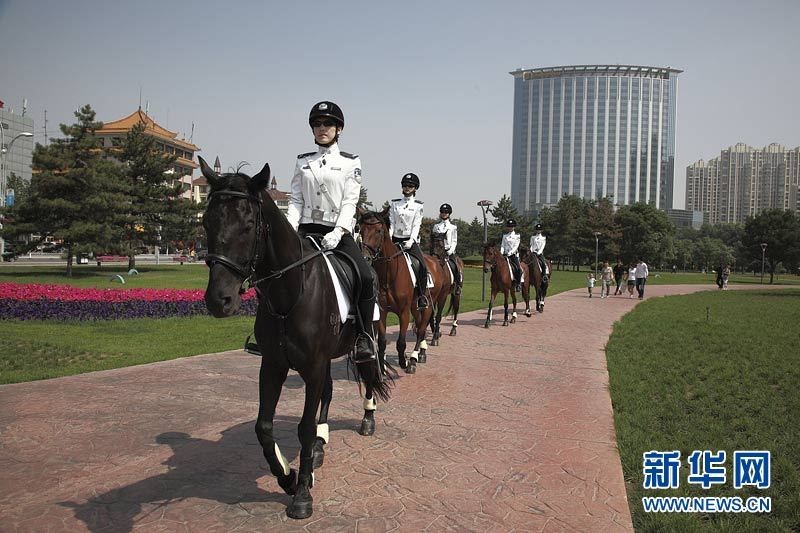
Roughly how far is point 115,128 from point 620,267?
3100 inches

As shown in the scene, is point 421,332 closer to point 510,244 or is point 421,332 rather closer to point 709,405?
point 709,405

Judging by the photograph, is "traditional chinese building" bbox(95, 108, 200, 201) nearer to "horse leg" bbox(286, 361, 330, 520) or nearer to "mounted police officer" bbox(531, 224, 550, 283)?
"mounted police officer" bbox(531, 224, 550, 283)

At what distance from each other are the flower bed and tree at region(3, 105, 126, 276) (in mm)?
17805

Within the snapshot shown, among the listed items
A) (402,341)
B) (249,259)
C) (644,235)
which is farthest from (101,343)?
(644,235)

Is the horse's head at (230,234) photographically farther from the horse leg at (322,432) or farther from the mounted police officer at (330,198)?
the horse leg at (322,432)

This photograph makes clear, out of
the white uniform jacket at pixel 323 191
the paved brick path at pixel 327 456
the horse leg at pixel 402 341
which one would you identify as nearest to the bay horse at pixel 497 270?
the paved brick path at pixel 327 456

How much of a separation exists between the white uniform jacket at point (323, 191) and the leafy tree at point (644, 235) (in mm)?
82205

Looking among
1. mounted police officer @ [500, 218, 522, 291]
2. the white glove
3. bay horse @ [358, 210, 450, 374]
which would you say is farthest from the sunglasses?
mounted police officer @ [500, 218, 522, 291]

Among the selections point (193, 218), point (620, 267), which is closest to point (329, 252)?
point (620, 267)

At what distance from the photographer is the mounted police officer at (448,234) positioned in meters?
13.3

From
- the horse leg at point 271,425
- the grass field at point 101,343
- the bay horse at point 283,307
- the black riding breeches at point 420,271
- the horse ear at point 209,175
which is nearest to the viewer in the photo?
the horse ear at point 209,175

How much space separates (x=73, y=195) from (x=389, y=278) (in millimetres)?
31945

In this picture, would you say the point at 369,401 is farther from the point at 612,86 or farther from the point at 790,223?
the point at 612,86

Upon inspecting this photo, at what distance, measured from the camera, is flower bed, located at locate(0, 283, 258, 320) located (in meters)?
15.1
